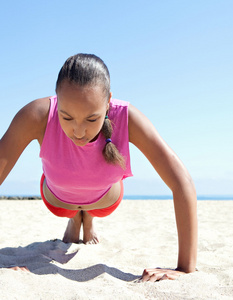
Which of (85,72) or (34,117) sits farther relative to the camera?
(34,117)

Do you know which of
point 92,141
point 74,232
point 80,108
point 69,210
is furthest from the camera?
point 74,232

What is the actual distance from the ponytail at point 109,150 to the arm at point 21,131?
1.43ft

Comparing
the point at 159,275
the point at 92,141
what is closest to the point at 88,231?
the point at 92,141

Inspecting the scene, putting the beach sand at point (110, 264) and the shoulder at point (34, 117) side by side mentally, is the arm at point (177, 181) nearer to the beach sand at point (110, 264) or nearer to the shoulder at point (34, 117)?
the beach sand at point (110, 264)

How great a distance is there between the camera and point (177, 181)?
236cm

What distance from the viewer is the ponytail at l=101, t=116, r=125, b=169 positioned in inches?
95.8

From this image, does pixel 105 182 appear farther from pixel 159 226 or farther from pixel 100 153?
pixel 159 226

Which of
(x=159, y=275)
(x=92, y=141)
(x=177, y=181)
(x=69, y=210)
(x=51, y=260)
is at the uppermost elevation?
(x=92, y=141)

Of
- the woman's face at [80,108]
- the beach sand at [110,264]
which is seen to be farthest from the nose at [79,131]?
the beach sand at [110,264]

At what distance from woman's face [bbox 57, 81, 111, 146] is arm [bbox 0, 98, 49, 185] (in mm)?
429

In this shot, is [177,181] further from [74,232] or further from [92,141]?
[74,232]

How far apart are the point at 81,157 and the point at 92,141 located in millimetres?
157

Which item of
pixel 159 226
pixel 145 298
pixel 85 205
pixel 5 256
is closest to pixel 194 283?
pixel 145 298

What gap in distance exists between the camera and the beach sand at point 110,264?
185 centimetres
